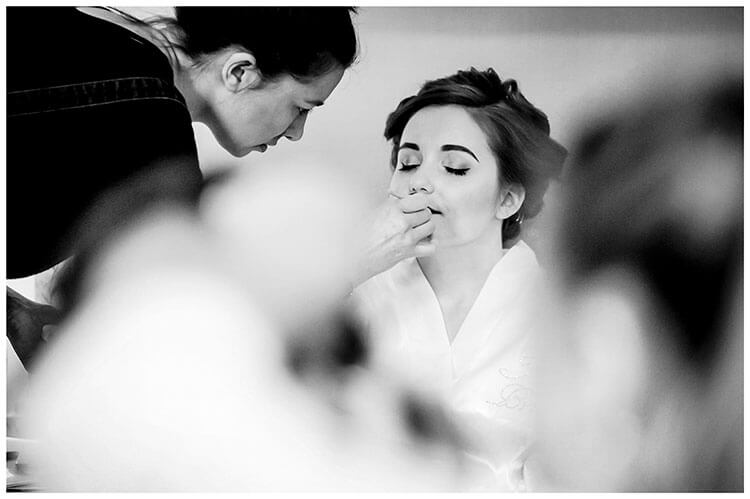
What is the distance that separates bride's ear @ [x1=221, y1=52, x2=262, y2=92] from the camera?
5.73ft

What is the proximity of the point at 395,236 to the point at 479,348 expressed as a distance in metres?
0.33

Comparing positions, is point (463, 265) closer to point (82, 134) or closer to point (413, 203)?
point (413, 203)

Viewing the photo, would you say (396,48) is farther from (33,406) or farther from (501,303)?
(33,406)

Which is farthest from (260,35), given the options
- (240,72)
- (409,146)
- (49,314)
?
(49,314)

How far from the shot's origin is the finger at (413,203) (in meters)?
1.73

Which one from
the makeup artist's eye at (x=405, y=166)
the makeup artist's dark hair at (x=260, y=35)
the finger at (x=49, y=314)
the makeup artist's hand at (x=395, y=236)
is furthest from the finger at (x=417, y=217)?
the finger at (x=49, y=314)

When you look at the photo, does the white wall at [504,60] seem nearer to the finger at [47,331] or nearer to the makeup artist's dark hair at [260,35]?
the makeup artist's dark hair at [260,35]

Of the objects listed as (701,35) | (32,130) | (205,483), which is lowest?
(205,483)

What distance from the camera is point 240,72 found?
1753mm

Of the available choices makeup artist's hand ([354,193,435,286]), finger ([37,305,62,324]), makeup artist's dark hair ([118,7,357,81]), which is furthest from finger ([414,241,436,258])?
finger ([37,305,62,324])

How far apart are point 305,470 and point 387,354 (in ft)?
1.10

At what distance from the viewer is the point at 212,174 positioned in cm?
174
